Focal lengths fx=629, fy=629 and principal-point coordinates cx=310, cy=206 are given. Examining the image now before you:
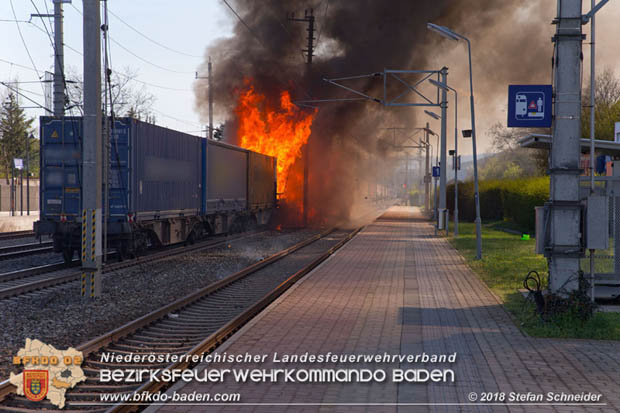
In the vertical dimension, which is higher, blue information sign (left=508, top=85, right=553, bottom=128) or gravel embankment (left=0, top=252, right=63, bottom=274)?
blue information sign (left=508, top=85, right=553, bottom=128)

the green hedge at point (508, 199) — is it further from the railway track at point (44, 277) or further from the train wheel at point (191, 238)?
the railway track at point (44, 277)

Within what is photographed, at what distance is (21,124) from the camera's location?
72.5m

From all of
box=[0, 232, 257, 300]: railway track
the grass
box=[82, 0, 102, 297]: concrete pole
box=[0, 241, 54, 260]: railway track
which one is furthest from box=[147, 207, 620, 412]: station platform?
box=[0, 241, 54, 260]: railway track

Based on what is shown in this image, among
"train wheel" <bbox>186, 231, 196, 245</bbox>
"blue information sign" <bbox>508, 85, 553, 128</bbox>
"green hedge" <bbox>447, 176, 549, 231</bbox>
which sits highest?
"blue information sign" <bbox>508, 85, 553, 128</bbox>

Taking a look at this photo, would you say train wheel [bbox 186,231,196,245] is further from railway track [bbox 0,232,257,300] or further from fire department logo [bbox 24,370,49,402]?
fire department logo [bbox 24,370,49,402]

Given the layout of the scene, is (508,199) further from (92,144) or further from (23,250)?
(92,144)

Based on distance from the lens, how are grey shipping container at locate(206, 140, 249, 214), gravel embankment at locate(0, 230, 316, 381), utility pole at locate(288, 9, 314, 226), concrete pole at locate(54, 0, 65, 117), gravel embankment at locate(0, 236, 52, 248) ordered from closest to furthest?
gravel embankment at locate(0, 230, 316, 381) < concrete pole at locate(54, 0, 65, 117) < gravel embankment at locate(0, 236, 52, 248) < grey shipping container at locate(206, 140, 249, 214) < utility pole at locate(288, 9, 314, 226)

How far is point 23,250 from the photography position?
818 inches

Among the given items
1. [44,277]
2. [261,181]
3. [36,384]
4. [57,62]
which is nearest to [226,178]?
[261,181]

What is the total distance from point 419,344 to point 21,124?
243 ft

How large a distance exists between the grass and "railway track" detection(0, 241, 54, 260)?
514 inches

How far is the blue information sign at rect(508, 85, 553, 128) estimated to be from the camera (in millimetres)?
9617

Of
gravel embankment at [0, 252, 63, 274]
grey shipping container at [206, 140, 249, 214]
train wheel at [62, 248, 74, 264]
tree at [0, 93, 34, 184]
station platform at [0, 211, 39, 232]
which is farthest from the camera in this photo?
tree at [0, 93, 34, 184]

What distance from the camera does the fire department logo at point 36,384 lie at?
20.4 feet
